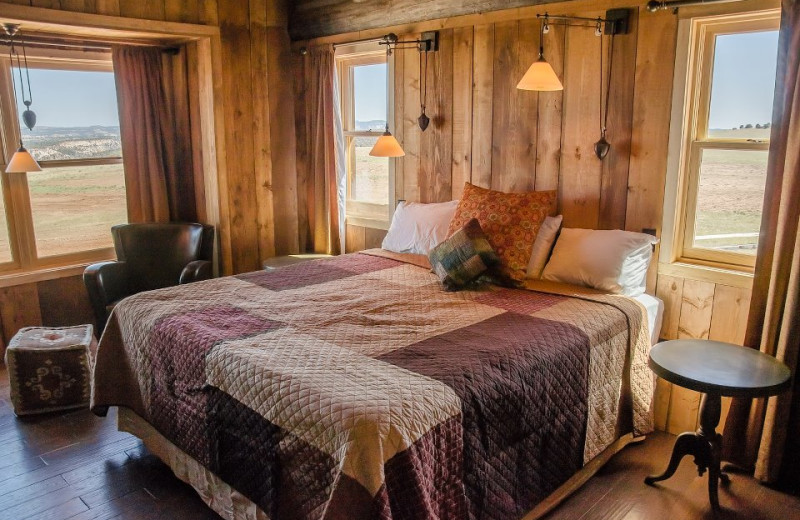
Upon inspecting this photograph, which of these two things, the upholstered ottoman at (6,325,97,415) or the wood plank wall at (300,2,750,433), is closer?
the wood plank wall at (300,2,750,433)

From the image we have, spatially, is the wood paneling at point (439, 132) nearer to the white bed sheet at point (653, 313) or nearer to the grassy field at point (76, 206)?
the white bed sheet at point (653, 313)

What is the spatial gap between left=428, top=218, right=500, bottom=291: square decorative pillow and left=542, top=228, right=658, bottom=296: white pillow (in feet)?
1.13

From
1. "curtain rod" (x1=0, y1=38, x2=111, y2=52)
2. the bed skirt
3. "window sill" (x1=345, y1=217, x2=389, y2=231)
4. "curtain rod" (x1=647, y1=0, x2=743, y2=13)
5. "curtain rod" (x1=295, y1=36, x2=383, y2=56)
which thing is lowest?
the bed skirt

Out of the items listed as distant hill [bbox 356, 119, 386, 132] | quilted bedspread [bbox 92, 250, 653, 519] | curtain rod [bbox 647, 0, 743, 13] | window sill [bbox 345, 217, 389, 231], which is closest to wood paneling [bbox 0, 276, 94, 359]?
quilted bedspread [bbox 92, 250, 653, 519]

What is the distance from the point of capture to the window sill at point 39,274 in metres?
3.88

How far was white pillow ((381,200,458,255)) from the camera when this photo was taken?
3.49m

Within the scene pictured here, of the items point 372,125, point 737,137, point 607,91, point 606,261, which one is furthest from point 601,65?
point 372,125

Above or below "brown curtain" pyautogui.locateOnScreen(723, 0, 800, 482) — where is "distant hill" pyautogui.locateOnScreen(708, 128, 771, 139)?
above

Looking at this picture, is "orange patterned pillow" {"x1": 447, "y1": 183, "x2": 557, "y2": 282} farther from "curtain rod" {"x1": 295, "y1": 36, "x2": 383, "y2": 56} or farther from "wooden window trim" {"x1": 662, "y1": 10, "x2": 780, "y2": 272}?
"curtain rod" {"x1": 295, "y1": 36, "x2": 383, "y2": 56}

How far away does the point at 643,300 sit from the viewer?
A: 282 centimetres

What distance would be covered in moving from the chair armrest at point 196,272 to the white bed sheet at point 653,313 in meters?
2.54

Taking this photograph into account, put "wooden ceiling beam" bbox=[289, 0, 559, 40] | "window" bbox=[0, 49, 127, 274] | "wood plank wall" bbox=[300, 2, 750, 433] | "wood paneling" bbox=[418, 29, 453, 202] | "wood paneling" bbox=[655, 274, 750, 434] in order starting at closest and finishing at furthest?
"wood paneling" bbox=[655, 274, 750, 434] → "wood plank wall" bbox=[300, 2, 750, 433] → "wooden ceiling beam" bbox=[289, 0, 559, 40] → "wood paneling" bbox=[418, 29, 453, 202] → "window" bbox=[0, 49, 127, 274]

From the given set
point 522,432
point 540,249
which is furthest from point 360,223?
point 522,432

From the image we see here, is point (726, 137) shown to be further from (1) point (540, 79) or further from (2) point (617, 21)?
(1) point (540, 79)
